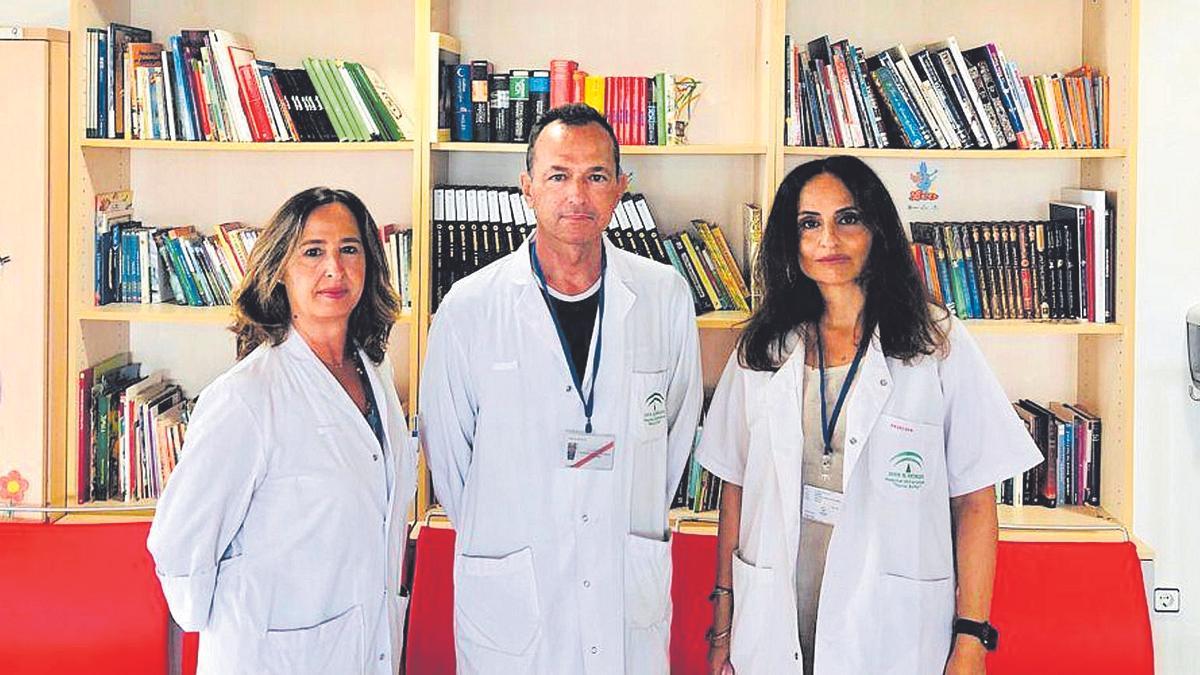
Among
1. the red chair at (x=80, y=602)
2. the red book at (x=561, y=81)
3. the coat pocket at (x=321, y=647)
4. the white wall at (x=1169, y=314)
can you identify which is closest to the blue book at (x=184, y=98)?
the red book at (x=561, y=81)

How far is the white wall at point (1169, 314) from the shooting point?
3.65 metres

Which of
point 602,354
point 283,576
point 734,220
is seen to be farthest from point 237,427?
point 734,220

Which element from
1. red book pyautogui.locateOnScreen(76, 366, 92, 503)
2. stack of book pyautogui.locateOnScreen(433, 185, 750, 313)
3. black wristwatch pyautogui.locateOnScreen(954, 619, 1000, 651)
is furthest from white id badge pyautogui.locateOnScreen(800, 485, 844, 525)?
red book pyautogui.locateOnScreen(76, 366, 92, 503)

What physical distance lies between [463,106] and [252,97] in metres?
0.53

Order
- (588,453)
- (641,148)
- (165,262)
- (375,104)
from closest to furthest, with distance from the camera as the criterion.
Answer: (588,453) < (641,148) < (375,104) < (165,262)

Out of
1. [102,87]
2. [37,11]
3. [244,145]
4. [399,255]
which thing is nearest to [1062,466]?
[399,255]

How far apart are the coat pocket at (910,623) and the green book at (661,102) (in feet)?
4.62

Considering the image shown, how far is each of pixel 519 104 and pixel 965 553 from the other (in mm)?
1613

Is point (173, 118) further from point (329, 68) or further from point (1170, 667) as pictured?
point (1170, 667)

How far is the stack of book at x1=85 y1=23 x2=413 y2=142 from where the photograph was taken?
3436 millimetres

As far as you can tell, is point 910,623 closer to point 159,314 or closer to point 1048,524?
point 1048,524

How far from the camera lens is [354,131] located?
346cm

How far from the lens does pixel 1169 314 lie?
371 cm

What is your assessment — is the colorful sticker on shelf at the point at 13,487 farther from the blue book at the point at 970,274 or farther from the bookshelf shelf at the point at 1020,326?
the blue book at the point at 970,274
